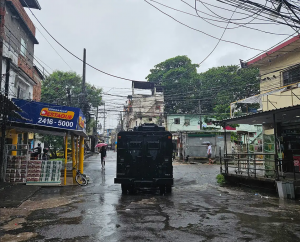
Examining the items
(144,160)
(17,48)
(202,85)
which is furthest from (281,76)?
(202,85)

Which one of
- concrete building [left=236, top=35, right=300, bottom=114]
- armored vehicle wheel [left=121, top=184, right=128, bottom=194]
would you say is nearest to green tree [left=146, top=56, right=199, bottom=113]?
concrete building [left=236, top=35, right=300, bottom=114]

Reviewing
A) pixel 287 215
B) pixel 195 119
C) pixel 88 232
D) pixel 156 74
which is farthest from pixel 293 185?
pixel 156 74

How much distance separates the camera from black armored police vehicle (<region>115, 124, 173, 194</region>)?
403 inches

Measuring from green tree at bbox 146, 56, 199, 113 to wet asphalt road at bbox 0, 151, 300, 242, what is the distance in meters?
35.5

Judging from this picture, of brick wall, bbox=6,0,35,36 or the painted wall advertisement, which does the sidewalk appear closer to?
the painted wall advertisement

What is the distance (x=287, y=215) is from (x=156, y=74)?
152 feet

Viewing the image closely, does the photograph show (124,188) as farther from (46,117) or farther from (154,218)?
(46,117)

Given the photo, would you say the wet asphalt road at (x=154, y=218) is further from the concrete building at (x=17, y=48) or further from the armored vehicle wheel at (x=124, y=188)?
the concrete building at (x=17, y=48)

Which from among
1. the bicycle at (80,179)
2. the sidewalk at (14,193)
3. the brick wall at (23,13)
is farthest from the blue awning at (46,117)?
the brick wall at (23,13)

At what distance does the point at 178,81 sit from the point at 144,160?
38.1 meters

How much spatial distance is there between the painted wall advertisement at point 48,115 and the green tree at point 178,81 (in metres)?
32.8

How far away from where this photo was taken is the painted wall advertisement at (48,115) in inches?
474

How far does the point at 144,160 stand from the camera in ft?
34.1

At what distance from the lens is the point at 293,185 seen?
981 cm
